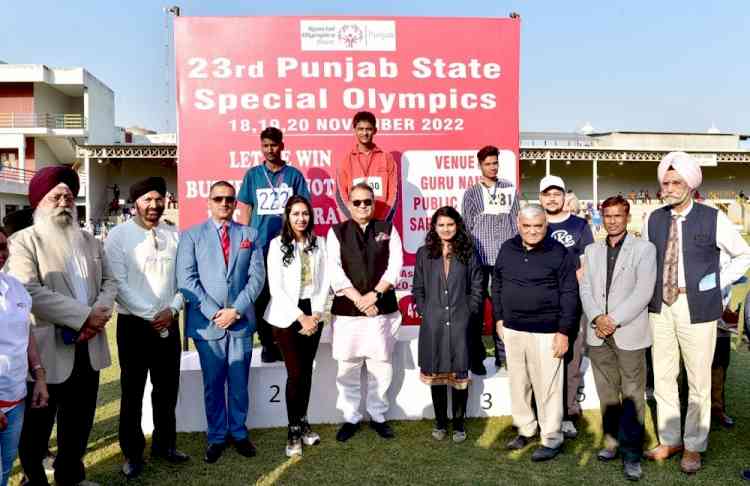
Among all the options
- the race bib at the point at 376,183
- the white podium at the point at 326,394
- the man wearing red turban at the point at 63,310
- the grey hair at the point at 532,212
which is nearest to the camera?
the man wearing red turban at the point at 63,310

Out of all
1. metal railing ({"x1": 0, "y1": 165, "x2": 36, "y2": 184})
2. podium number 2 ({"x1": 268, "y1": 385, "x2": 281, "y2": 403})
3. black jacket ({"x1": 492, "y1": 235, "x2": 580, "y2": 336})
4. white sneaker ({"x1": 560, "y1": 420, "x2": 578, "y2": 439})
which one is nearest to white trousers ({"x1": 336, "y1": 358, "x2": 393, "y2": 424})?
podium number 2 ({"x1": 268, "y1": 385, "x2": 281, "y2": 403})

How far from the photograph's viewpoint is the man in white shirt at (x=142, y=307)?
3062 millimetres

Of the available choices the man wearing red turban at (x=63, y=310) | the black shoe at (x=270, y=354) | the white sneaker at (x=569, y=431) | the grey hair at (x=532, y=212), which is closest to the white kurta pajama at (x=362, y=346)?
the black shoe at (x=270, y=354)

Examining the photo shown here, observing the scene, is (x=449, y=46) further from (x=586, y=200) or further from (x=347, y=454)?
(x=586, y=200)

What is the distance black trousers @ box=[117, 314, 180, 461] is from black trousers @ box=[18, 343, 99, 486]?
222mm

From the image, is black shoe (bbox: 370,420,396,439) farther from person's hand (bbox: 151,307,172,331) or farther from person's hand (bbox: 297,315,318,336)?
person's hand (bbox: 151,307,172,331)

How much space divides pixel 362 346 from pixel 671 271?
193 cm

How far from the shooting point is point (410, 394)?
160 inches

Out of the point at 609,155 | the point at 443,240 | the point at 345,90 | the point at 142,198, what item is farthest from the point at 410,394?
the point at 609,155

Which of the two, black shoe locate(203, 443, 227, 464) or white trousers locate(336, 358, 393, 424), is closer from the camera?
black shoe locate(203, 443, 227, 464)

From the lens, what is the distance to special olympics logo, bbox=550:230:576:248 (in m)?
3.73

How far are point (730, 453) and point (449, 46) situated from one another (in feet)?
13.7

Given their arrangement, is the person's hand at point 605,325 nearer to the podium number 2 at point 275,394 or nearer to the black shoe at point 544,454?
the black shoe at point 544,454

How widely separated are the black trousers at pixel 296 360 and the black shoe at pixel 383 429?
56 centimetres
